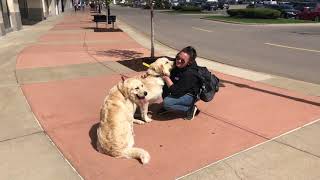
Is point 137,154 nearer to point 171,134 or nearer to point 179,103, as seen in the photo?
point 171,134

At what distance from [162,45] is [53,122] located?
1104cm

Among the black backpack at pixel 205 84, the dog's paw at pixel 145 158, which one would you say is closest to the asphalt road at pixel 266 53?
the black backpack at pixel 205 84

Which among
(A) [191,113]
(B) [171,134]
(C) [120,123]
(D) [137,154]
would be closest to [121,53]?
(A) [191,113]

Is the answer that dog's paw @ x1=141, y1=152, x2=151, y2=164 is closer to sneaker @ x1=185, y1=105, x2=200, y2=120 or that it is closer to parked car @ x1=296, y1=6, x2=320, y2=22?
sneaker @ x1=185, y1=105, x2=200, y2=120

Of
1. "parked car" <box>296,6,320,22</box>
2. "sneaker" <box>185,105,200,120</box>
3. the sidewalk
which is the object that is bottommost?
"parked car" <box>296,6,320,22</box>

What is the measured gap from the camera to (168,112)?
6395mm

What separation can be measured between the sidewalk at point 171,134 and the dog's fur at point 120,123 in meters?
0.14

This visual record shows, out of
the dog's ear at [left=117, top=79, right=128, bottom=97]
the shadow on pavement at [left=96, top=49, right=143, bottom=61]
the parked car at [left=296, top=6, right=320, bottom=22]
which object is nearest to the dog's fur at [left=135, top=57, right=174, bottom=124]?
the dog's ear at [left=117, top=79, right=128, bottom=97]

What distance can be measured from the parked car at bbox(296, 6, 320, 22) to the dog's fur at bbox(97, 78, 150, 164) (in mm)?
33250

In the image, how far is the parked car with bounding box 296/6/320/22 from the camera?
3405 centimetres

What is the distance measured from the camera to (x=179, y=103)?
5.91 metres

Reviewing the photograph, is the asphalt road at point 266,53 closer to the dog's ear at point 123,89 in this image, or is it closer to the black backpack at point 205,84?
the black backpack at point 205,84

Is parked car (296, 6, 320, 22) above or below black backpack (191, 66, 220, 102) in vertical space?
below

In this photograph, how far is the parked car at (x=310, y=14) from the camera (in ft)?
112
